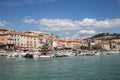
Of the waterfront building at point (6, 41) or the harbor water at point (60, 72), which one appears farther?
the waterfront building at point (6, 41)

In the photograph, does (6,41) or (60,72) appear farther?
(6,41)

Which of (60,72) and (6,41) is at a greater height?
(6,41)

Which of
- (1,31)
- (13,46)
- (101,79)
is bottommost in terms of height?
(101,79)

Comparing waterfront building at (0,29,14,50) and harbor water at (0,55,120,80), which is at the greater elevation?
waterfront building at (0,29,14,50)

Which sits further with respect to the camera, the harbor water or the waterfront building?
Result: the waterfront building

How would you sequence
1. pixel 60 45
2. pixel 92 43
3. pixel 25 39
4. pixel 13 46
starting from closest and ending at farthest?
pixel 13 46 < pixel 25 39 < pixel 60 45 < pixel 92 43

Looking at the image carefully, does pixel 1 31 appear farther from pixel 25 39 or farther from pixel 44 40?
pixel 44 40

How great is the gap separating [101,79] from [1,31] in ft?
255

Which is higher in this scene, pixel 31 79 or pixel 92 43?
pixel 92 43

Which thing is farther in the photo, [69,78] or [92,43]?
[92,43]

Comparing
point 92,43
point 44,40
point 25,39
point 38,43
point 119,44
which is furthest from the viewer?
point 119,44

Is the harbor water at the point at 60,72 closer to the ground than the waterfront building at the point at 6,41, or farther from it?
closer to the ground

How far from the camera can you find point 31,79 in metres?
26.0

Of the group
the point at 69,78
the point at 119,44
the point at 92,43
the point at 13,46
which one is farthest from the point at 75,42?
the point at 69,78
